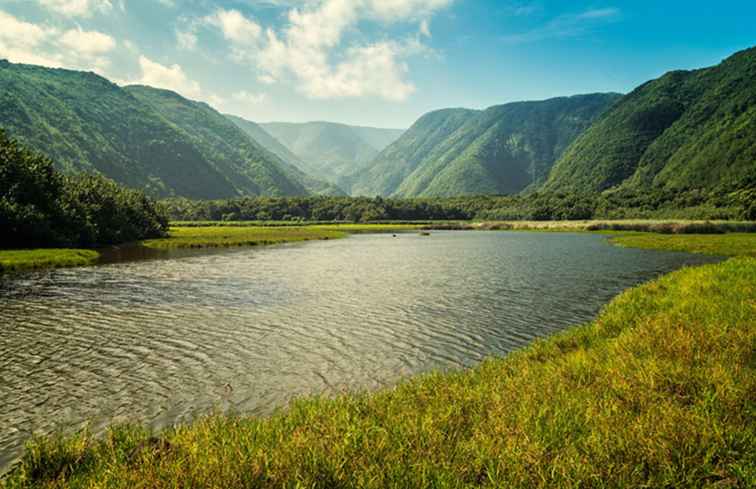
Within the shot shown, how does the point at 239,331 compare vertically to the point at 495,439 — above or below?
below

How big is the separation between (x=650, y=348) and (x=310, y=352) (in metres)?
13.3

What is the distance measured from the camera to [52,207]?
209 ft

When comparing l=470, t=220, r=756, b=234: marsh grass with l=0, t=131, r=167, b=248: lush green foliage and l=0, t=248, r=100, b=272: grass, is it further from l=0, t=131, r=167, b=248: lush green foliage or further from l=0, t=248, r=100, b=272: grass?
l=0, t=131, r=167, b=248: lush green foliage

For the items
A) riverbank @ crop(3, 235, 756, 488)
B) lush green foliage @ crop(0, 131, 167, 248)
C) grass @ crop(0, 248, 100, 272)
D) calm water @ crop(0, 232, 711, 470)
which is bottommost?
calm water @ crop(0, 232, 711, 470)

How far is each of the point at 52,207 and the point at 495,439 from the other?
256ft

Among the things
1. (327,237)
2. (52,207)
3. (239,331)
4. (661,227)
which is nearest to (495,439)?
(239,331)

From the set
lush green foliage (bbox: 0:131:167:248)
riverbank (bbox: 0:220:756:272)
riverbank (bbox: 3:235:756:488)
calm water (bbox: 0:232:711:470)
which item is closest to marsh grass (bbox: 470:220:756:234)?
riverbank (bbox: 0:220:756:272)

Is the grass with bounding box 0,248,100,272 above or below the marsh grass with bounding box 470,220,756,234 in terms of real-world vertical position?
above

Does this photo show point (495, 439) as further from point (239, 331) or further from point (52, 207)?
point (52, 207)

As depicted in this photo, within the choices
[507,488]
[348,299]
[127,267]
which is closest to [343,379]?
[507,488]

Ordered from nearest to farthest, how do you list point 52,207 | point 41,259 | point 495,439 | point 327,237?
point 495,439
point 41,259
point 52,207
point 327,237

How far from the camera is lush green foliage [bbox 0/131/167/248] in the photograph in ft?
187

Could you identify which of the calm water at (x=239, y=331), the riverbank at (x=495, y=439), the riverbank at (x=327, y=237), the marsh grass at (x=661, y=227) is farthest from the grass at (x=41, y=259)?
the marsh grass at (x=661, y=227)

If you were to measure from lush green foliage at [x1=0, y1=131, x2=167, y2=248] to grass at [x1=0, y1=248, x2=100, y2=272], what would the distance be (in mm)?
6022
